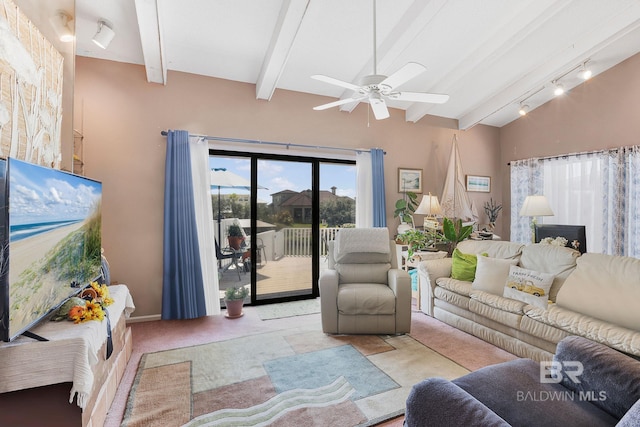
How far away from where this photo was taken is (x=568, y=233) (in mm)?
3184

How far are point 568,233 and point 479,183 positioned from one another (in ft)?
7.23

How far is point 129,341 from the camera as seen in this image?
8.30 feet

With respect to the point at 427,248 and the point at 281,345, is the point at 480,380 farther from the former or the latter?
the point at 427,248

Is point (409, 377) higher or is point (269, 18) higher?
point (269, 18)

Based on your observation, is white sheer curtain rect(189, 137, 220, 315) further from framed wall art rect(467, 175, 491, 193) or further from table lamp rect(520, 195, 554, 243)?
framed wall art rect(467, 175, 491, 193)

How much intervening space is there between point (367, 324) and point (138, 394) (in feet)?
6.08

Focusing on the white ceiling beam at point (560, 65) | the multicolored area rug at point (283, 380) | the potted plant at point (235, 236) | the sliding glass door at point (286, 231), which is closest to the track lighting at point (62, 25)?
the sliding glass door at point (286, 231)

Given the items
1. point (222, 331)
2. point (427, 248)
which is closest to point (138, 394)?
point (222, 331)

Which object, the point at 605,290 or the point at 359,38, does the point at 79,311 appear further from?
the point at 605,290

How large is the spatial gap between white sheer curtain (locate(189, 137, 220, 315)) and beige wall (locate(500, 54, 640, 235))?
16.0 feet

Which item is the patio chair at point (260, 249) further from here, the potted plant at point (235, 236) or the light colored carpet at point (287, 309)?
the light colored carpet at point (287, 309)

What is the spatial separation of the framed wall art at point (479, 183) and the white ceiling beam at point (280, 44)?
3.53 meters

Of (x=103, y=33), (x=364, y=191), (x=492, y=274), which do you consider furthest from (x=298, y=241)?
(x=103, y=33)

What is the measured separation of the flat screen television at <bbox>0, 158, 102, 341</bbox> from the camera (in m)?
1.24
